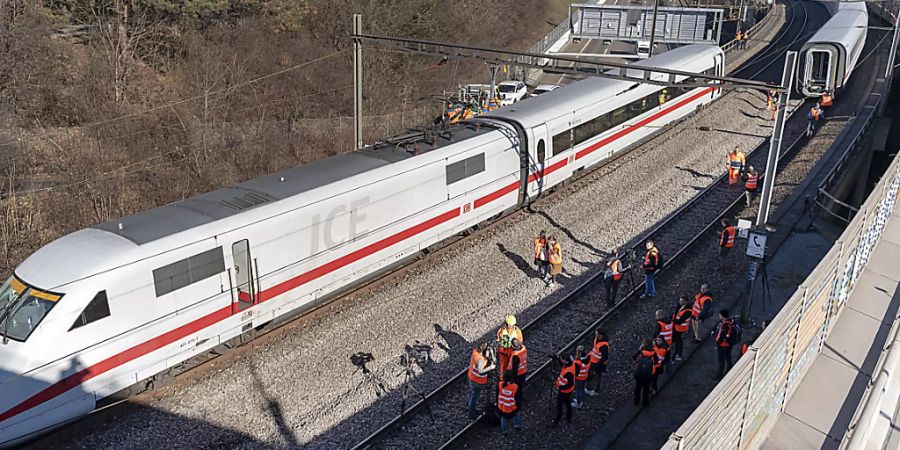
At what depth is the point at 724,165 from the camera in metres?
26.9

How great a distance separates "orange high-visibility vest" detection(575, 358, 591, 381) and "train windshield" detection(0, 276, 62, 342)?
8.59 metres

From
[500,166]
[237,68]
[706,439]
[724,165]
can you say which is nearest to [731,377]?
[706,439]

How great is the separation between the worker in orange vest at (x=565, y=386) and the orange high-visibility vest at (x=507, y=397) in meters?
0.81

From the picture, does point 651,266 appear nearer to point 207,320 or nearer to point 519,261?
Answer: point 519,261

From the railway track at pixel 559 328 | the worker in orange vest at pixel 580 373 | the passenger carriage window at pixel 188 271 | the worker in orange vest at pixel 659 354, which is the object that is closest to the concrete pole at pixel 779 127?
the railway track at pixel 559 328

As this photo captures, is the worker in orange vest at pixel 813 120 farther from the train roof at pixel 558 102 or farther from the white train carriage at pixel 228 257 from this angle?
the white train carriage at pixel 228 257

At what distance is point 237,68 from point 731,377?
28.8m

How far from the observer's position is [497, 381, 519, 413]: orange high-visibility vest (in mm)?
11883

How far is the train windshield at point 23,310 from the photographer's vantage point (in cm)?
1157

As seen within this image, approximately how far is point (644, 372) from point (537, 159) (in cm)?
984

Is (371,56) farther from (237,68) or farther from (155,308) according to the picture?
(155,308)

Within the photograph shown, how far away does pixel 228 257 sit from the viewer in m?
13.5

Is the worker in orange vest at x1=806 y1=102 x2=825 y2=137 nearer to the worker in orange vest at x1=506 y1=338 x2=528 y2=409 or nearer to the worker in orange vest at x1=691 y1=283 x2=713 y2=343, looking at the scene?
the worker in orange vest at x1=691 y1=283 x2=713 y2=343

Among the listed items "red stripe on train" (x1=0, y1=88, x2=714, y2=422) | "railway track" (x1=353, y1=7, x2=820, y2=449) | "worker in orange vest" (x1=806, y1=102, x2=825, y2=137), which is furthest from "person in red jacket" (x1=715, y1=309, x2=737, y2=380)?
"worker in orange vest" (x1=806, y1=102, x2=825, y2=137)
